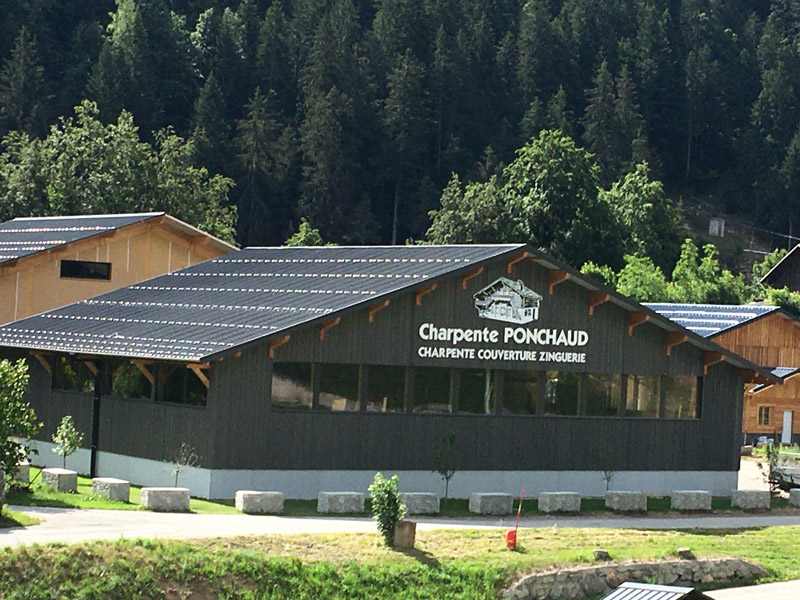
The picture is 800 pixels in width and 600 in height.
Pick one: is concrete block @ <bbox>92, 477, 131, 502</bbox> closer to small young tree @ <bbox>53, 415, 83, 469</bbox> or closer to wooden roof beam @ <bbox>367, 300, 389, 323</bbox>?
small young tree @ <bbox>53, 415, 83, 469</bbox>

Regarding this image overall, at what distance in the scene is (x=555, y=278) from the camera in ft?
128

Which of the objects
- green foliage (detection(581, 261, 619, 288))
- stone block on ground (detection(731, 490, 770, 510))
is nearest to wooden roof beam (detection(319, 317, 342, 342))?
stone block on ground (detection(731, 490, 770, 510))

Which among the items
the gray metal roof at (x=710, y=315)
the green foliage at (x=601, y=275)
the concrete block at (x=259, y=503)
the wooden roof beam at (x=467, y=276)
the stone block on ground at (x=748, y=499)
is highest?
the green foliage at (x=601, y=275)

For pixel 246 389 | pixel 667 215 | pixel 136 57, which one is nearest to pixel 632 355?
pixel 246 389

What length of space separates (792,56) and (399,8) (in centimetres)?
4284

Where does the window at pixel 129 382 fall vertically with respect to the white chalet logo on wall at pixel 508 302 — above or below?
below

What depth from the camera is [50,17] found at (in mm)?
151875

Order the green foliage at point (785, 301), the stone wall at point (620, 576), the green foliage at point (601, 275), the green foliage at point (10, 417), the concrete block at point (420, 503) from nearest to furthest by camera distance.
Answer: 1. the stone wall at point (620, 576)
2. the green foliage at point (10, 417)
3. the concrete block at point (420, 503)
4. the green foliage at point (601, 275)
5. the green foliage at point (785, 301)

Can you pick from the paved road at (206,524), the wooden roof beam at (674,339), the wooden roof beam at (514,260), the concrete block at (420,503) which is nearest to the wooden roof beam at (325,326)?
the concrete block at (420,503)

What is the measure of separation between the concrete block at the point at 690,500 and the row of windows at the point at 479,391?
2.92 metres

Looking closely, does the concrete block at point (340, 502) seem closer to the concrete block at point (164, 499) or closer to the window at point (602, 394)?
the concrete block at point (164, 499)

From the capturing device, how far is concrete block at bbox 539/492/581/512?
35688 mm

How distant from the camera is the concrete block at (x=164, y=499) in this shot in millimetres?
31141

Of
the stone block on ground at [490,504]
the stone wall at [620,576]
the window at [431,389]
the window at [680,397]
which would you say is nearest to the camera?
the stone wall at [620,576]
